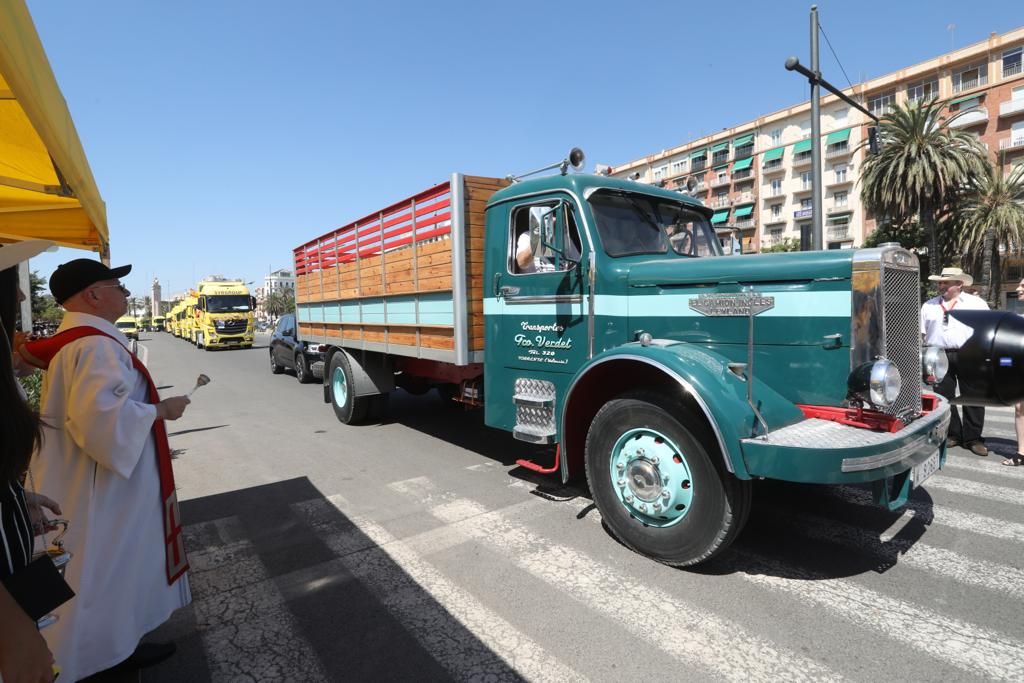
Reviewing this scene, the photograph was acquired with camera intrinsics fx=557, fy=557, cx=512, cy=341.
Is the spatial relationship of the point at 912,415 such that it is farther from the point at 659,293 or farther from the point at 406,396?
the point at 406,396

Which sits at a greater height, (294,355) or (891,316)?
(891,316)

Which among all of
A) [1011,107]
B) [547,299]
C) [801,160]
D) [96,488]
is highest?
[801,160]

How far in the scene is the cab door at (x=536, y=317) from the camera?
13.9ft

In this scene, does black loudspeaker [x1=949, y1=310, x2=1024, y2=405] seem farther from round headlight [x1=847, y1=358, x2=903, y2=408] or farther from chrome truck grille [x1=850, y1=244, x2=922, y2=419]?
round headlight [x1=847, y1=358, x2=903, y2=408]

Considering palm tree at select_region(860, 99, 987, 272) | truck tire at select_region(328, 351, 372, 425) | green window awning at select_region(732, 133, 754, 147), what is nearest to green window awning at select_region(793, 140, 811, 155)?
green window awning at select_region(732, 133, 754, 147)

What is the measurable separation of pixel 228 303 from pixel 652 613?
88.0ft

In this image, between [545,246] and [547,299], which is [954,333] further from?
[545,246]

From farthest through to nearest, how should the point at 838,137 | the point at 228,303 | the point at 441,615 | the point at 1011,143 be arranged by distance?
the point at 838,137 < the point at 1011,143 < the point at 228,303 < the point at 441,615

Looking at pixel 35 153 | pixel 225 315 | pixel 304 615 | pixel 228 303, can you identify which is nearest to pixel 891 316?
pixel 304 615

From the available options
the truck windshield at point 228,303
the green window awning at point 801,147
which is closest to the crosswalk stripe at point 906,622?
the truck windshield at point 228,303

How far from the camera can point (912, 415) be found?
Answer: 348 centimetres

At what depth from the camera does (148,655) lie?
2.56 m

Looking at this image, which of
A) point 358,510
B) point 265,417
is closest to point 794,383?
point 358,510

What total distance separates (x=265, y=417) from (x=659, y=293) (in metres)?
7.13
